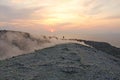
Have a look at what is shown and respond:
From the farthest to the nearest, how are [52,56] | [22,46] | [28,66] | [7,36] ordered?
[7,36] < [22,46] < [52,56] < [28,66]

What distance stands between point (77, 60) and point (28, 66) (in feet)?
23.6

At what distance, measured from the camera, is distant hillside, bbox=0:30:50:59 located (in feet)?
175

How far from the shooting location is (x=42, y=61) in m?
35.5

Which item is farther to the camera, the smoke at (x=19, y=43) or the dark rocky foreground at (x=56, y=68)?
the smoke at (x=19, y=43)

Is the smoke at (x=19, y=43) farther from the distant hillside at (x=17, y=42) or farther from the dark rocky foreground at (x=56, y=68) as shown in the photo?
the dark rocky foreground at (x=56, y=68)

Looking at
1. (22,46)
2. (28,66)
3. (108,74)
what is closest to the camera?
(108,74)

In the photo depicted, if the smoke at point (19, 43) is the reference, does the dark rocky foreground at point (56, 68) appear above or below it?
below

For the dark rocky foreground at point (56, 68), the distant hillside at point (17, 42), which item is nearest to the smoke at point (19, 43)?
the distant hillside at point (17, 42)

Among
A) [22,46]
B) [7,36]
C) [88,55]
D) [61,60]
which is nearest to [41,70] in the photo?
[61,60]

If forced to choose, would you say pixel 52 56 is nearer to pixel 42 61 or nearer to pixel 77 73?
pixel 42 61

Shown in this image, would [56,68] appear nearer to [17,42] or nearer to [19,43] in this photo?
[19,43]

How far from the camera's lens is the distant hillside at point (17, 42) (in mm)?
53319

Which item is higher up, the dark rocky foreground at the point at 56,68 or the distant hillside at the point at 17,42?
the distant hillside at the point at 17,42

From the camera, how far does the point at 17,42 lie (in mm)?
61125
